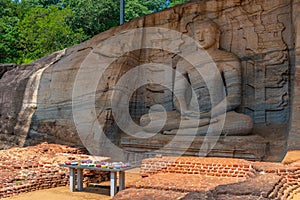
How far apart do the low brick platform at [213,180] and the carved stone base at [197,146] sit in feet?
4.38

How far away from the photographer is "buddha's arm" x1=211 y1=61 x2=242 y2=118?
783 cm

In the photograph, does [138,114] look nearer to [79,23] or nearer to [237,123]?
[237,123]

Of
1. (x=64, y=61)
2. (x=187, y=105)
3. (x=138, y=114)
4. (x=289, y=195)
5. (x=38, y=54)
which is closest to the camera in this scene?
(x=289, y=195)

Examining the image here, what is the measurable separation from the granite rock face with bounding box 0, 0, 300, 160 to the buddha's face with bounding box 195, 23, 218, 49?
0.91 feet

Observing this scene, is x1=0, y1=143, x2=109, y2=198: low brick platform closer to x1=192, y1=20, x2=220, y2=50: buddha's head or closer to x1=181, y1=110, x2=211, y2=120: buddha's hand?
x1=181, y1=110, x2=211, y2=120: buddha's hand

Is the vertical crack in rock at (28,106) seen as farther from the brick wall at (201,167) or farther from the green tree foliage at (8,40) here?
the green tree foliage at (8,40)

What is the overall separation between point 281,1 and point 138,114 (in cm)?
431

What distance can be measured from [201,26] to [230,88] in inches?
67.5

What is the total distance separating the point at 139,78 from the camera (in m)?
9.58

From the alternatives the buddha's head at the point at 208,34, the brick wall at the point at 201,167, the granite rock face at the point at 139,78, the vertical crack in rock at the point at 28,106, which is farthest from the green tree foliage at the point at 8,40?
the brick wall at the point at 201,167

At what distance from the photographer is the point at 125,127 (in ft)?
29.3

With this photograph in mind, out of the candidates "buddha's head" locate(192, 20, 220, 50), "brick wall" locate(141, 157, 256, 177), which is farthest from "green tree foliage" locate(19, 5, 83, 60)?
"brick wall" locate(141, 157, 256, 177)

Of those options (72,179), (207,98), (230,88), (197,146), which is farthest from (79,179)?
(230,88)

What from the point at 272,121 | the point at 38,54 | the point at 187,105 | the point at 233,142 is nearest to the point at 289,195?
the point at 233,142
